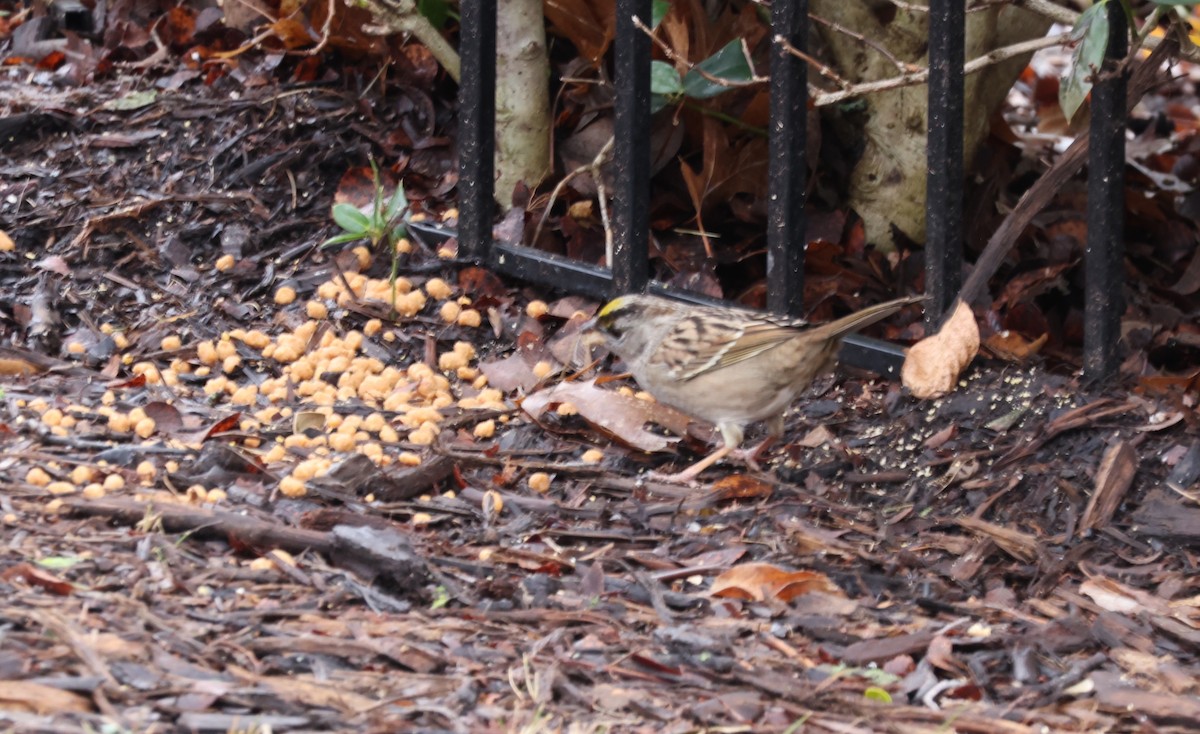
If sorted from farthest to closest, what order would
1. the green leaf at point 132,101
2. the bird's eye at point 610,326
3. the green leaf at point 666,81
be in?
the green leaf at point 132,101 → the green leaf at point 666,81 → the bird's eye at point 610,326

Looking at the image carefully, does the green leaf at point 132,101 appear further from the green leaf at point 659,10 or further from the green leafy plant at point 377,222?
the green leaf at point 659,10

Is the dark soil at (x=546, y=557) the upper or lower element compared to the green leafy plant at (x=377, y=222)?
lower

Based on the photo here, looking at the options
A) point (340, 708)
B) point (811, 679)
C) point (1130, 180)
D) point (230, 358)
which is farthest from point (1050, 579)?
point (1130, 180)

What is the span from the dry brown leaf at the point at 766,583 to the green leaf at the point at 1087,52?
1.55 m

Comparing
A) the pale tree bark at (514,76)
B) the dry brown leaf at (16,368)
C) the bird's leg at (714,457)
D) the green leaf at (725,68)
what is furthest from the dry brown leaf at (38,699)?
the pale tree bark at (514,76)

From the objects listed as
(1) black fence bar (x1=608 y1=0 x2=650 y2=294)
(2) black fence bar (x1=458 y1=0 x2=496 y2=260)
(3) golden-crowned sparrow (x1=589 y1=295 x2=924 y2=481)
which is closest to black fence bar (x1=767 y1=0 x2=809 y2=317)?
(3) golden-crowned sparrow (x1=589 y1=295 x2=924 y2=481)

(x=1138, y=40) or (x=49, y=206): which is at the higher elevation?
(x=1138, y=40)

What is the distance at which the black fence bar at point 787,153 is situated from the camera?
472 centimetres

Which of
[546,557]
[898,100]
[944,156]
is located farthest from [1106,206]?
[546,557]

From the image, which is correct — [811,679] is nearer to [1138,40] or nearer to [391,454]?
[391,454]

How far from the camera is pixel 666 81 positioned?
5.46 m

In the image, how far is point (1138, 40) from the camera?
169 inches

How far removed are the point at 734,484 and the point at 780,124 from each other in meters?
1.21

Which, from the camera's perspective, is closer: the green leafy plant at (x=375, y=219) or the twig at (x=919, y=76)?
the twig at (x=919, y=76)
